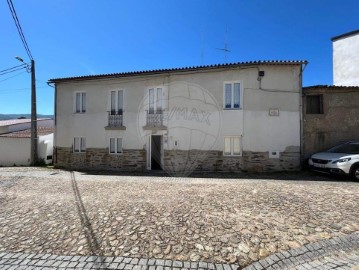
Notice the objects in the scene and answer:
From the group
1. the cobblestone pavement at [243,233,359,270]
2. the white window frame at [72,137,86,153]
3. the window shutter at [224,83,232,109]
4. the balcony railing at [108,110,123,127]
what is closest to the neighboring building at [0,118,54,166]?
the white window frame at [72,137,86,153]

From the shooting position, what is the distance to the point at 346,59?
15.8 meters

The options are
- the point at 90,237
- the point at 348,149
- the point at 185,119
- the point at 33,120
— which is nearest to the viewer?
the point at 90,237

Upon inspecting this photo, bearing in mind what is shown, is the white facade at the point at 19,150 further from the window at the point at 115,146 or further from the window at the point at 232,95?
the window at the point at 232,95

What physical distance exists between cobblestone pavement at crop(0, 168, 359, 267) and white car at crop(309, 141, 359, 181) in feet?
6.02

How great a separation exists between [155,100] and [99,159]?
5.13 metres

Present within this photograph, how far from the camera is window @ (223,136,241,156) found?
12.0m

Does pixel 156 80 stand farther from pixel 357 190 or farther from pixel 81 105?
pixel 357 190

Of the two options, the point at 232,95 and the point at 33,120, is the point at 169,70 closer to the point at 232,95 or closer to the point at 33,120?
Answer: the point at 232,95

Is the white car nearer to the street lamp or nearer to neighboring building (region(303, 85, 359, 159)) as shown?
neighboring building (region(303, 85, 359, 159))

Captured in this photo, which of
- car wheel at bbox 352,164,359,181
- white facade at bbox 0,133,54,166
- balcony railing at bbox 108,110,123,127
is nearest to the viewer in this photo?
car wheel at bbox 352,164,359,181

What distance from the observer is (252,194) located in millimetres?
6879

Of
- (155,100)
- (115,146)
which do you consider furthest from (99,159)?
(155,100)

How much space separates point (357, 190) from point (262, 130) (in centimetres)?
510

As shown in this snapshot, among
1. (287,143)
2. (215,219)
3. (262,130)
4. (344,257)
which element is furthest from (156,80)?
(344,257)
